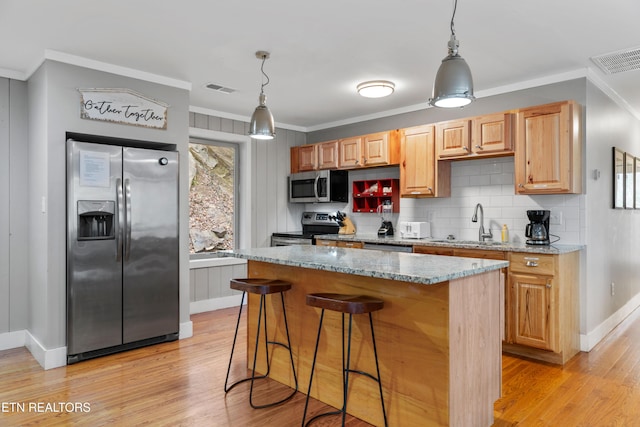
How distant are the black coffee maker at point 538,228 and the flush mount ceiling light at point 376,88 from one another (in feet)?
5.84

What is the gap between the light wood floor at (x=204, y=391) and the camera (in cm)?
255

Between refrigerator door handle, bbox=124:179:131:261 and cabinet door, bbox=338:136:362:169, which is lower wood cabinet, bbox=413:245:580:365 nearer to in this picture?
cabinet door, bbox=338:136:362:169

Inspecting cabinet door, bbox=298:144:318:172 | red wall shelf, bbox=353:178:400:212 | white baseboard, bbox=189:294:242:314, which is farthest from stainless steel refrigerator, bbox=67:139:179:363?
red wall shelf, bbox=353:178:400:212

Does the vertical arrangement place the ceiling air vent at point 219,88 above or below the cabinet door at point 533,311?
above

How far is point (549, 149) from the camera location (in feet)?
12.3

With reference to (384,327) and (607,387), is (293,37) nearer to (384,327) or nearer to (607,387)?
(384,327)

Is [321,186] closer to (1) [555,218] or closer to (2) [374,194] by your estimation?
(2) [374,194]

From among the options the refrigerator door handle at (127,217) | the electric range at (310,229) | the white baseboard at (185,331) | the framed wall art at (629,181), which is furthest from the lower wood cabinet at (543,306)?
the refrigerator door handle at (127,217)

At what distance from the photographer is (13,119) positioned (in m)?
3.91

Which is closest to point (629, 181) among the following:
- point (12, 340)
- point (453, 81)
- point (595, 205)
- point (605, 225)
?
point (605, 225)

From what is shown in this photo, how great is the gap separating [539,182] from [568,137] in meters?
0.44

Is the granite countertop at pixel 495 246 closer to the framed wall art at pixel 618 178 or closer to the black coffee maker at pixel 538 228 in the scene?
the black coffee maker at pixel 538 228

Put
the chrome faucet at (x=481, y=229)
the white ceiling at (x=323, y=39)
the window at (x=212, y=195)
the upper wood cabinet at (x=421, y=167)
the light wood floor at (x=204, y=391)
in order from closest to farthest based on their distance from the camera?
the light wood floor at (x=204, y=391) → the white ceiling at (x=323, y=39) → the chrome faucet at (x=481, y=229) → the upper wood cabinet at (x=421, y=167) → the window at (x=212, y=195)

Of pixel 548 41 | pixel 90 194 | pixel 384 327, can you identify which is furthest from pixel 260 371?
pixel 548 41
